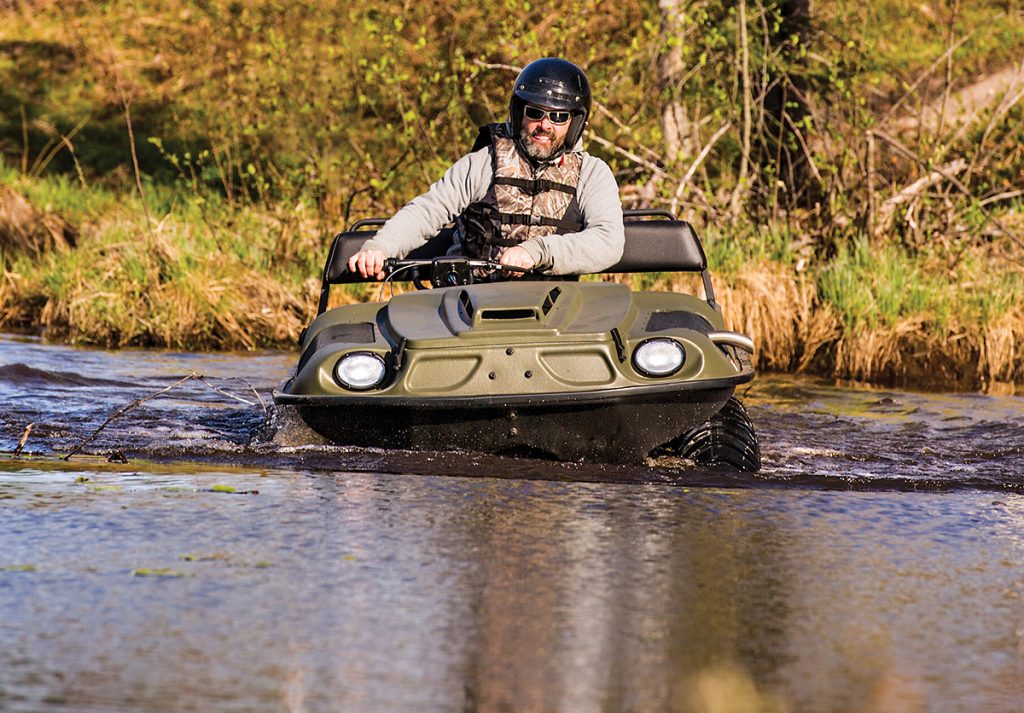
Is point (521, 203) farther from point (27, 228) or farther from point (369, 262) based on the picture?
point (27, 228)

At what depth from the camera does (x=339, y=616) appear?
4258mm

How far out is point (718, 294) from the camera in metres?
12.0

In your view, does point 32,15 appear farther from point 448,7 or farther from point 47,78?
point 448,7

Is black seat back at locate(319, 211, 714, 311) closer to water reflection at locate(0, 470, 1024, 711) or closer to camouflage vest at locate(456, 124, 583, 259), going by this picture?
camouflage vest at locate(456, 124, 583, 259)

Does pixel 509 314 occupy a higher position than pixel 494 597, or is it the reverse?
pixel 509 314

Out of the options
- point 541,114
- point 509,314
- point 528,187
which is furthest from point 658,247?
point 509,314

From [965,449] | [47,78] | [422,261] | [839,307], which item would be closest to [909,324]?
[839,307]

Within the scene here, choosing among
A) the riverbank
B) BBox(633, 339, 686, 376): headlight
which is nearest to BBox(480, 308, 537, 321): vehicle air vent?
BBox(633, 339, 686, 376): headlight

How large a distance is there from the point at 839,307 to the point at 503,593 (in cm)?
780

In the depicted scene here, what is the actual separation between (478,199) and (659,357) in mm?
1701

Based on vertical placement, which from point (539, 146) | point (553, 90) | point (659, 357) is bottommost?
point (659, 357)

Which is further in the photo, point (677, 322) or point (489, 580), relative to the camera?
point (677, 322)

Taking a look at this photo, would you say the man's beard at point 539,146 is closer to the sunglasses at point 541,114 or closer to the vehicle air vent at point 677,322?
the sunglasses at point 541,114

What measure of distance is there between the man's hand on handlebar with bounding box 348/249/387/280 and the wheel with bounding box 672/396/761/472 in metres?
1.51
